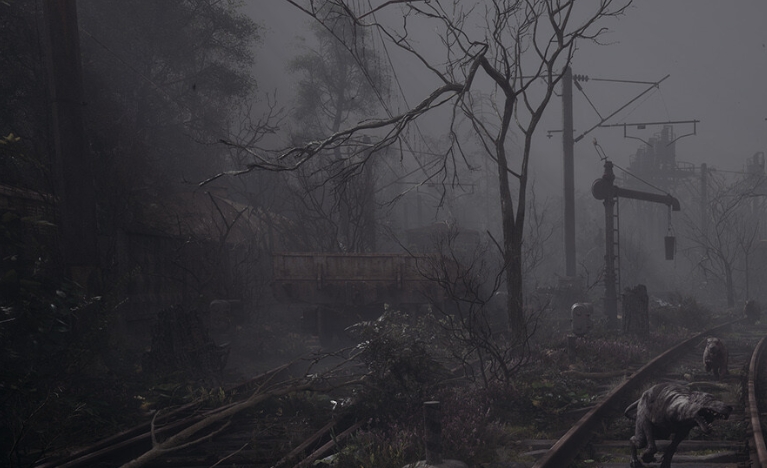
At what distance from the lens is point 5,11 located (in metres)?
15.0

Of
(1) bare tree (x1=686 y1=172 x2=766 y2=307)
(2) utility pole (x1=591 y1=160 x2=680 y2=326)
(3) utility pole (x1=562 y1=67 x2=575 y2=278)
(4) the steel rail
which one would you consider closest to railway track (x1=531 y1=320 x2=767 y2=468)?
(4) the steel rail

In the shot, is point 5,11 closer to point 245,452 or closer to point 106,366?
point 106,366

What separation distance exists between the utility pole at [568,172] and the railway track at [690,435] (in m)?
13.8

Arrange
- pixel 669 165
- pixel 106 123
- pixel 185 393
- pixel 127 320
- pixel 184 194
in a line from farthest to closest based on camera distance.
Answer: pixel 669 165 → pixel 184 194 → pixel 106 123 → pixel 127 320 → pixel 185 393

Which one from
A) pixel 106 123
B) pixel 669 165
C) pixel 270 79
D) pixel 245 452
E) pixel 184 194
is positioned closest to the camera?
pixel 245 452

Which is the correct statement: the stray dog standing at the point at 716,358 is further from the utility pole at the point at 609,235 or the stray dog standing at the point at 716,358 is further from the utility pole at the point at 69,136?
the utility pole at the point at 69,136

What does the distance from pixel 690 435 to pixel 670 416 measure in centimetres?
184

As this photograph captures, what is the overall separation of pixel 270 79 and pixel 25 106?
91813 mm

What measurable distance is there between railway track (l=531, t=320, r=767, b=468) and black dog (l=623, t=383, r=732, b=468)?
0.96 ft

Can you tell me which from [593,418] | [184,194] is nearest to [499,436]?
[593,418]

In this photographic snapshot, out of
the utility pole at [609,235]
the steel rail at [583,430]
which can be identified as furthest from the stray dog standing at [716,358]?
the utility pole at [609,235]

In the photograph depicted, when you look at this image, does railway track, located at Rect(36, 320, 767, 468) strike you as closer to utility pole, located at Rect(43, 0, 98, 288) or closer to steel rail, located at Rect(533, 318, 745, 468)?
steel rail, located at Rect(533, 318, 745, 468)

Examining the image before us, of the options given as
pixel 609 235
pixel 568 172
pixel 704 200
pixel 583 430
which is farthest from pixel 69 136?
pixel 704 200

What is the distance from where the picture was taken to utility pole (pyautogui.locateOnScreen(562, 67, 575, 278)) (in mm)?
25281
